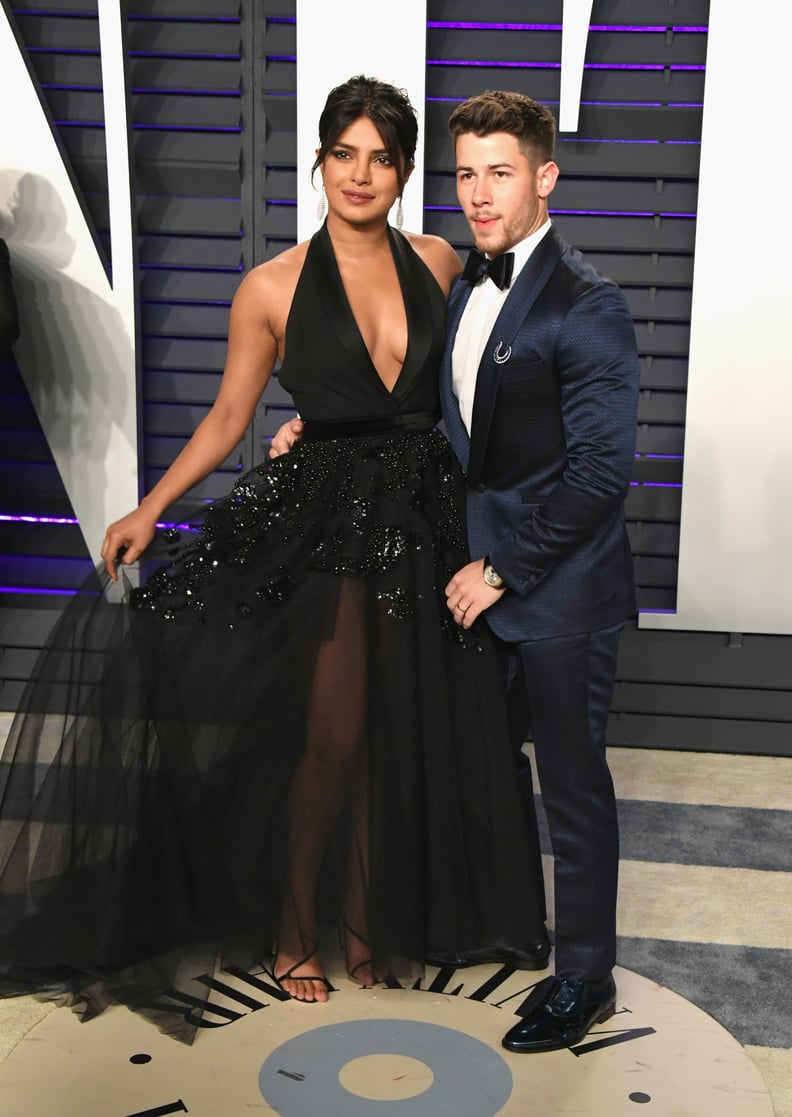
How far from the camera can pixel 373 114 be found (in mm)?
→ 2441

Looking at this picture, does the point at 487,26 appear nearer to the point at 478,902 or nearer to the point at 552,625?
the point at 552,625

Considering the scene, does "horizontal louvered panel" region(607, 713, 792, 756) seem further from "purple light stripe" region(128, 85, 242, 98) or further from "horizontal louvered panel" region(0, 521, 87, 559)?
"purple light stripe" region(128, 85, 242, 98)

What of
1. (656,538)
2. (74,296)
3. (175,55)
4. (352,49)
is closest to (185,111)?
(175,55)

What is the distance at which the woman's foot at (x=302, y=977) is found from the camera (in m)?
2.51

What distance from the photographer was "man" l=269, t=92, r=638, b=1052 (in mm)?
2195

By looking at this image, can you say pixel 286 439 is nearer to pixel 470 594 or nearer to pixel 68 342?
pixel 470 594

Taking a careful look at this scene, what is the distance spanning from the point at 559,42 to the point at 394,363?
1.88 meters

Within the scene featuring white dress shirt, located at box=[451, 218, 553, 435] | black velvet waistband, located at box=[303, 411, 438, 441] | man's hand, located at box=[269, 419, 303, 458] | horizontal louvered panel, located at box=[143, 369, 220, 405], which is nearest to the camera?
white dress shirt, located at box=[451, 218, 553, 435]

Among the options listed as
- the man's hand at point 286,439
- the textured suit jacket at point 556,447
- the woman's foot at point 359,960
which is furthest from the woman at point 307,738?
the textured suit jacket at point 556,447

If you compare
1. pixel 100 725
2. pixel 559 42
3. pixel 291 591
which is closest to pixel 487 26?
pixel 559 42

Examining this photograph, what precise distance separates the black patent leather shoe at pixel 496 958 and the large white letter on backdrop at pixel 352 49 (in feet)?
7.49

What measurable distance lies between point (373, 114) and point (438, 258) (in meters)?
0.38

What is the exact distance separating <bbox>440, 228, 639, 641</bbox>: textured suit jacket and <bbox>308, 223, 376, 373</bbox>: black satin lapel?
0.32 metres

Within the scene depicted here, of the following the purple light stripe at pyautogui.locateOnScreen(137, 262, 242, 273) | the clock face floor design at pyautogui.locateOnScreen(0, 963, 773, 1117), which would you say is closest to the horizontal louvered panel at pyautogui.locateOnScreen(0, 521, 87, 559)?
the purple light stripe at pyautogui.locateOnScreen(137, 262, 242, 273)
